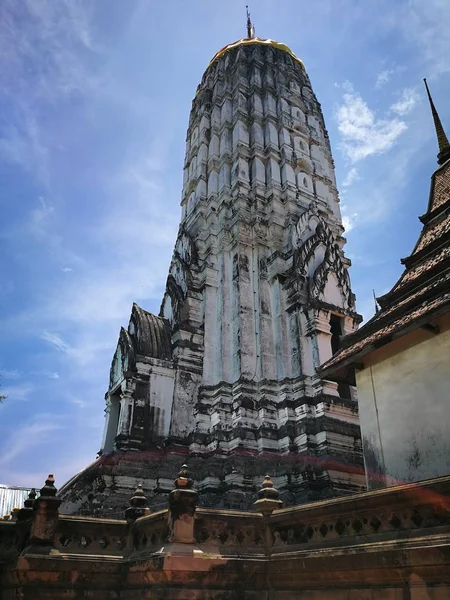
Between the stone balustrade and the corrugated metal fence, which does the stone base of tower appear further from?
the corrugated metal fence

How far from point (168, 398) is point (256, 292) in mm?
6185

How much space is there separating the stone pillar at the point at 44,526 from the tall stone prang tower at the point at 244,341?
788cm

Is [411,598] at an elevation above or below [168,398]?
below

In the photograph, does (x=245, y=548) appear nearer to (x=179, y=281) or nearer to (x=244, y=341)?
(x=244, y=341)

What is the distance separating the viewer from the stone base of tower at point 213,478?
1616 cm

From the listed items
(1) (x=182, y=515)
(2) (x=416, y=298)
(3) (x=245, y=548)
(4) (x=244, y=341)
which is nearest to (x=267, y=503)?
(3) (x=245, y=548)

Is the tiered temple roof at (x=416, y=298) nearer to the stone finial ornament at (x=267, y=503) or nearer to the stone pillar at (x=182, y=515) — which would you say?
the stone finial ornament at (x=267, y=503)

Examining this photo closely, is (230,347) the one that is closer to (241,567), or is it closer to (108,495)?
(108,495)

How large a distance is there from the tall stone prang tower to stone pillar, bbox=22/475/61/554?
25.9 feet

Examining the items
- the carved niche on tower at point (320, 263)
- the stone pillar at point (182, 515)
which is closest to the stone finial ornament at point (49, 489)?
the stone pillar at point (182, 515)

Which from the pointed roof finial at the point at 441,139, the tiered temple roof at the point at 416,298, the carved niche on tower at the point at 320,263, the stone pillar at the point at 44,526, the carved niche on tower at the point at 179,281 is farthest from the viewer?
the carved niche on tower at the point at 179,281

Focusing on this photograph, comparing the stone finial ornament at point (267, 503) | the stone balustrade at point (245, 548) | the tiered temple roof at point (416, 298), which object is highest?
the tiered temple roof at point (416, 298)

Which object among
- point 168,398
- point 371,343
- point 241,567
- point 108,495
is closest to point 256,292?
point 168,398

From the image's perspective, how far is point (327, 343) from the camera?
65.2 ft
